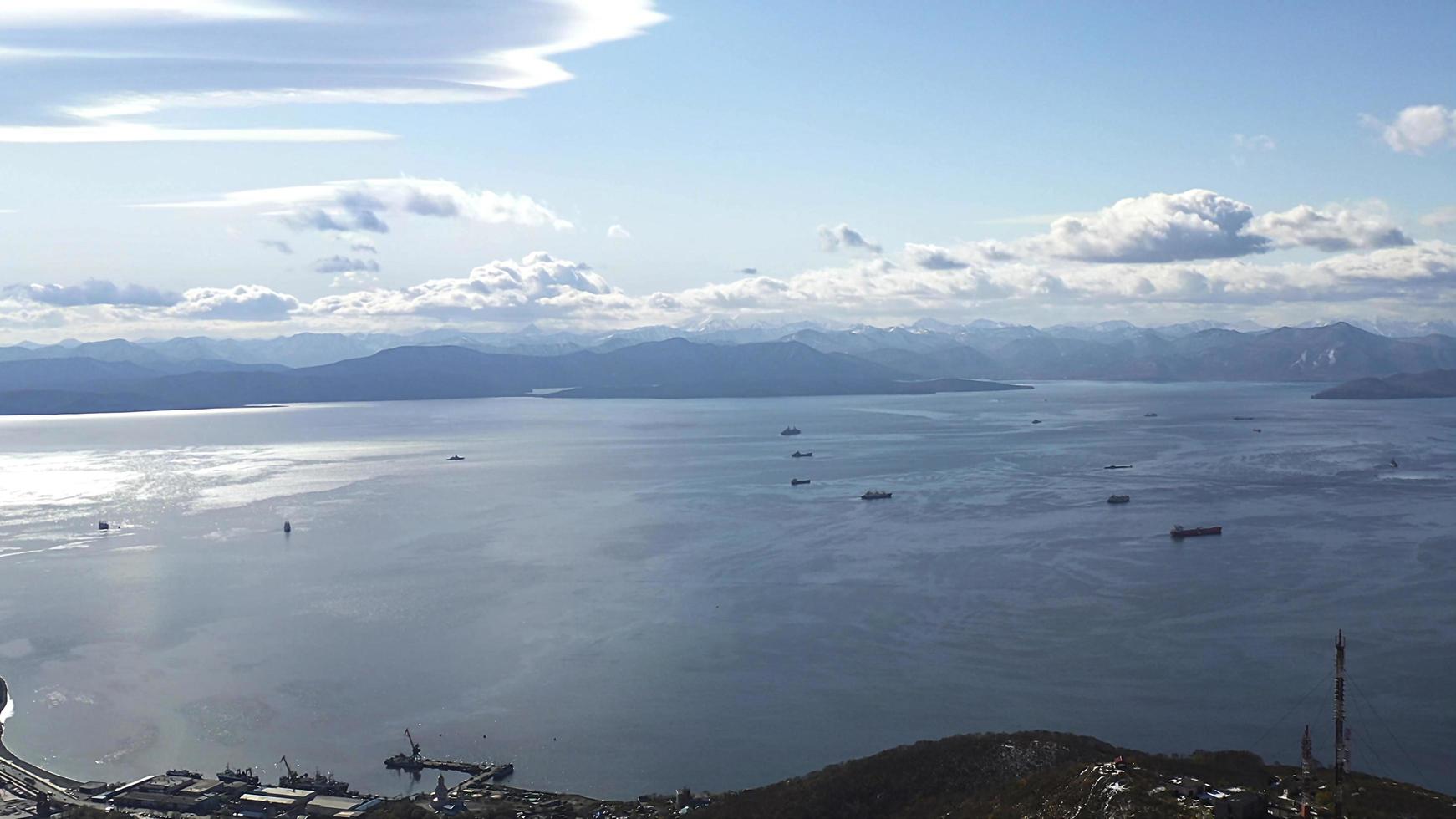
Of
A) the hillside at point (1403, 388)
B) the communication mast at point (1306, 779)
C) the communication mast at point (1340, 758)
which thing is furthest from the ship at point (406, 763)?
the hillside at point (1403, 388)

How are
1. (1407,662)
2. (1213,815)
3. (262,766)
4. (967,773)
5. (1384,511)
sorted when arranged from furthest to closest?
1. (1384,511)
2. (1407,662)
3. (262,766)
4. (967,773)
5. (1213,815)

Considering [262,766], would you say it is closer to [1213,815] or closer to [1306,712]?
[1213,815]

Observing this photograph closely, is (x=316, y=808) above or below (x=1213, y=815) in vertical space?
below

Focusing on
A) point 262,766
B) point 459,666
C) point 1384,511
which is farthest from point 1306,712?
point 1384,511

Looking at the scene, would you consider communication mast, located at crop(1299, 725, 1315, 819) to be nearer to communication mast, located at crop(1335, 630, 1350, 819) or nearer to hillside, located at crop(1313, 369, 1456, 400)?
communication mast, located at crop(1335, 630, 1350, 819)

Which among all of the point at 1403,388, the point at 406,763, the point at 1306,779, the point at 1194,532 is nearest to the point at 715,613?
the point at 406,763

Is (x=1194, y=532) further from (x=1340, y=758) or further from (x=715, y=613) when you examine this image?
(x=1340, y=758)

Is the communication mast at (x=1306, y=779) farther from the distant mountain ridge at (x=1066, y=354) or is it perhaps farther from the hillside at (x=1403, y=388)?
the distant mountain ridge at (x=1066, y=354)
